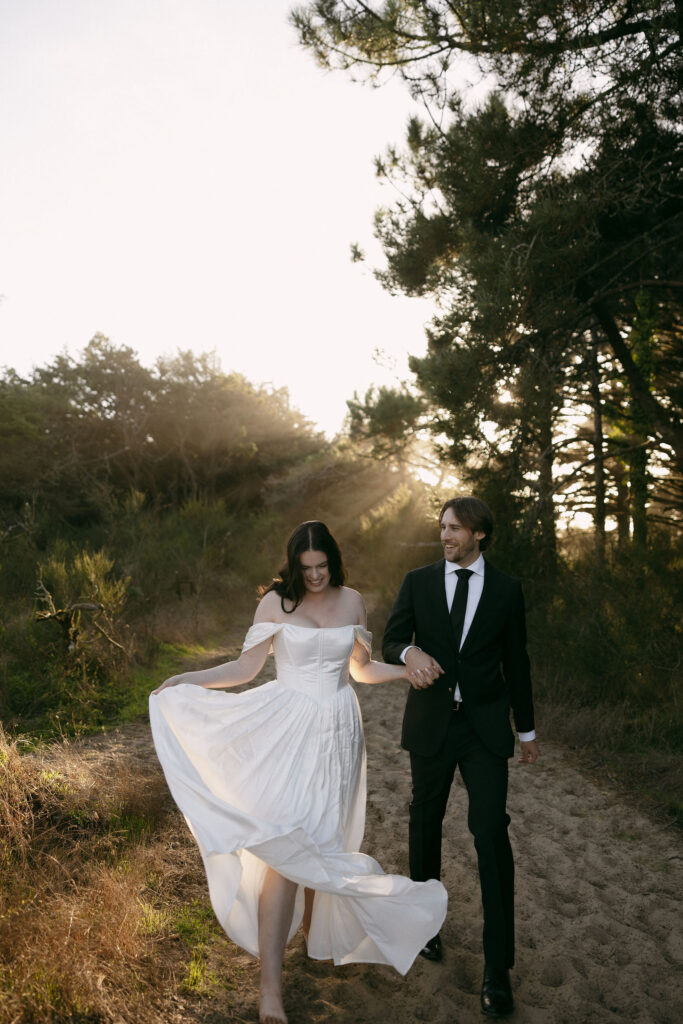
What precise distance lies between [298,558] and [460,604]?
769 millimetres

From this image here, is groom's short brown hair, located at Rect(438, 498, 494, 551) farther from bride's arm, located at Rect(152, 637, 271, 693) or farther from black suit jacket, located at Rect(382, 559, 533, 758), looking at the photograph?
bride's arm, located at Rect(152, 637, 271, 693)

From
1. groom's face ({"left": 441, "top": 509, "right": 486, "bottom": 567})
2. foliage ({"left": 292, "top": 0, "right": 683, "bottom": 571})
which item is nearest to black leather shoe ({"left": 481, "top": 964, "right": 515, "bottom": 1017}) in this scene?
groom's face ({"left": 441, "top": 509, "right": 486, "bottom": 567})

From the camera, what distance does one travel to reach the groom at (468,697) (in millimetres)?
3049

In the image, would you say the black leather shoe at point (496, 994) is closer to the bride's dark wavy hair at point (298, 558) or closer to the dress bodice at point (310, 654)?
the dress bodice at point (310, 654)

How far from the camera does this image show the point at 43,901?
10.6 feet

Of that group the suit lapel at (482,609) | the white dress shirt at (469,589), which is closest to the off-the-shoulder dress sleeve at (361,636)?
the white dress shirt at (469,589)

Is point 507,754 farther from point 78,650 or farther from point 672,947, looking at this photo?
point 78,650

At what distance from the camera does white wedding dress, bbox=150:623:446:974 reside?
2791mm

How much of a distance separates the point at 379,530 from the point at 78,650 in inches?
446

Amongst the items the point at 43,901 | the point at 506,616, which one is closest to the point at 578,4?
the point at 506,616

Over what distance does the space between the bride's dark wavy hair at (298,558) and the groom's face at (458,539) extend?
52 centimetres

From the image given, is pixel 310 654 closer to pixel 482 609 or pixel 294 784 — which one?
pixel 294 784

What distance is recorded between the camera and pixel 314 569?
334 centimetres

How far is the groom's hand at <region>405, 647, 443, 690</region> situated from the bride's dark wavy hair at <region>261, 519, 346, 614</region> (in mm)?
547
